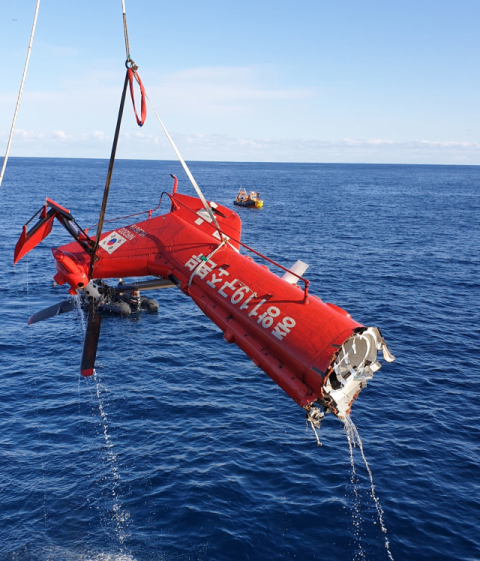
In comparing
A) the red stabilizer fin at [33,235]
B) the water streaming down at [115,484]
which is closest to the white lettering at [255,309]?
the water streaming down at [115,484]

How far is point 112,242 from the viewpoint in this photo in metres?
24.7

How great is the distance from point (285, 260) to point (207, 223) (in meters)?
49.5

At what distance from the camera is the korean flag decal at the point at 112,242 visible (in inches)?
961

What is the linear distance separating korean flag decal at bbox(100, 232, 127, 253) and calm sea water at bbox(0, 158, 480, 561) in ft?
44.1

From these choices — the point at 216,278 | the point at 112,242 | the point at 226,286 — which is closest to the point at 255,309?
the point at 226,286

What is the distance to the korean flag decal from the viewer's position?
24.4 meters

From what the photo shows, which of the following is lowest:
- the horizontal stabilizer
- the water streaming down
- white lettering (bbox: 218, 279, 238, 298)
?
the water streaming down

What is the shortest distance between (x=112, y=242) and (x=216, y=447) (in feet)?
48.5

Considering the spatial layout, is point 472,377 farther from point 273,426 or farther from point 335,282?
point 335,282

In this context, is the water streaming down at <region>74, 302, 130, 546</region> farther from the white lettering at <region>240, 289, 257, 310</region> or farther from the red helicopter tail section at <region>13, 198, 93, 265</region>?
the white lettering at <region>240, 289, 257, 310</region>

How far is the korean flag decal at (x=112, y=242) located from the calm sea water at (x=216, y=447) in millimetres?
13428

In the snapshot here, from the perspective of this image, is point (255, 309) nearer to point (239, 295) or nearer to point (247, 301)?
point (247, 301)

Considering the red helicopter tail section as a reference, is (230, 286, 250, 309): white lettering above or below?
below

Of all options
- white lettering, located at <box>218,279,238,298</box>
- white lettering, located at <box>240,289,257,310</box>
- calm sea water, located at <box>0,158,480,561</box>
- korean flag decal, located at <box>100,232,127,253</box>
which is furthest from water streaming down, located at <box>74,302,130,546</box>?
white lettering, located at <box>240,289,257,310</box>
